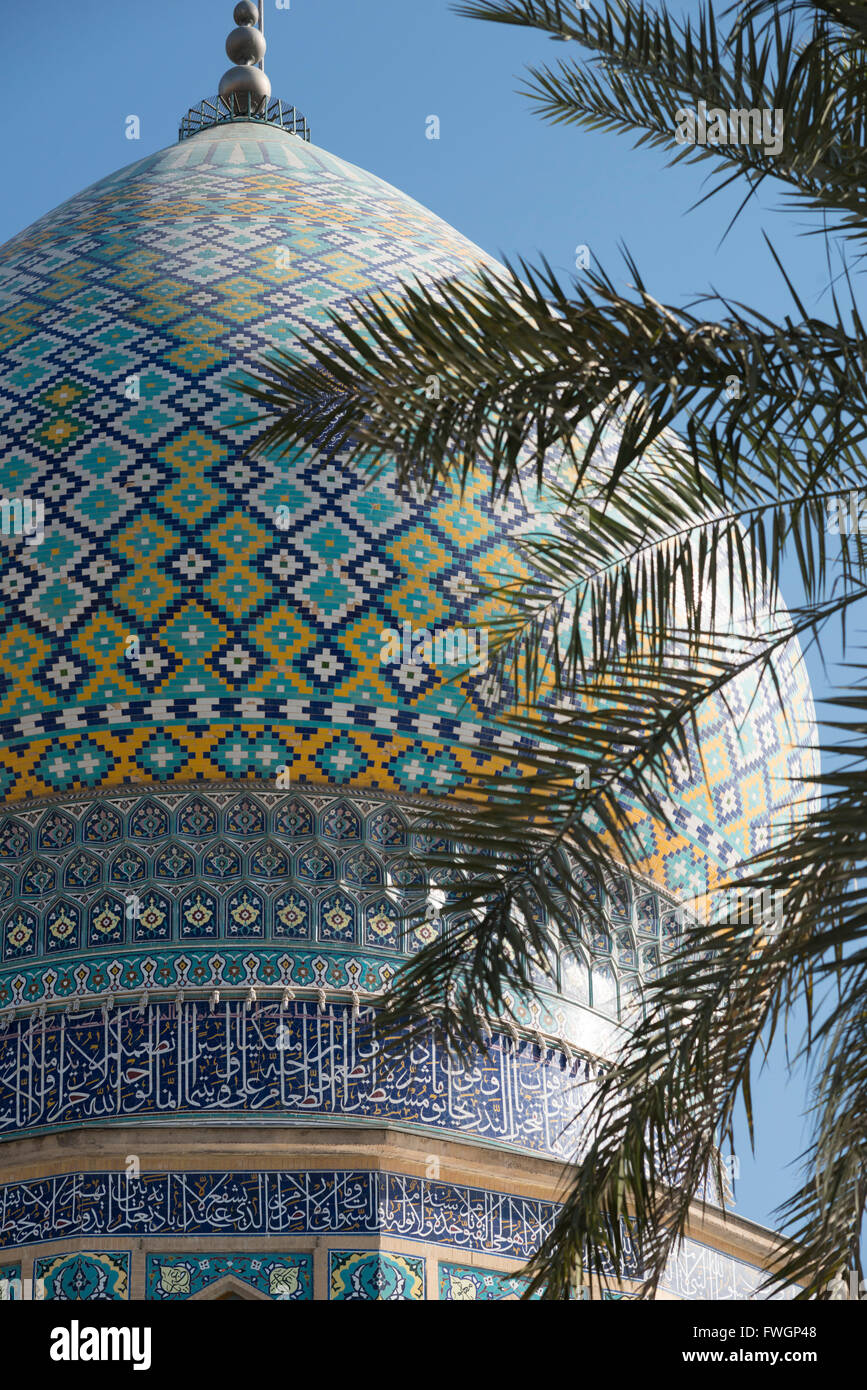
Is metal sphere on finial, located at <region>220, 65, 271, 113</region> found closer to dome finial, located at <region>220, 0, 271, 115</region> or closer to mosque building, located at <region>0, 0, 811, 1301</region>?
dome finial, located at <region>220, 0, 271, 115</region>

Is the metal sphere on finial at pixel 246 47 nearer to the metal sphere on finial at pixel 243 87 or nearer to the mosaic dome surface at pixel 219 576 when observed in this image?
the metal sphere on finial at pixel 243 87

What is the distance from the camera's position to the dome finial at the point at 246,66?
10523 mm

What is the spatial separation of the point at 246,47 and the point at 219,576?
158 inches

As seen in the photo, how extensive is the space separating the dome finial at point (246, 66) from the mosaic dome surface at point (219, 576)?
Result: 76.8 inches

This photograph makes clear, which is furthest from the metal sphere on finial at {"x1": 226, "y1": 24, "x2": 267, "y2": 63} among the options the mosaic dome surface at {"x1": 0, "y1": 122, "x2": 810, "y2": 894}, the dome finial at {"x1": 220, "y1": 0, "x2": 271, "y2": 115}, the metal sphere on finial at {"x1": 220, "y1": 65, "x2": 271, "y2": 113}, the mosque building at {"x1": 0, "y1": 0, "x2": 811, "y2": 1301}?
the mosque building at {"x1": 0, "y1": 0, "x2": 811, "y2": 1301}

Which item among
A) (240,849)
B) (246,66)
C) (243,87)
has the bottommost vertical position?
(240,849)

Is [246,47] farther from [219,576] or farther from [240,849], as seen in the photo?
[240,849]

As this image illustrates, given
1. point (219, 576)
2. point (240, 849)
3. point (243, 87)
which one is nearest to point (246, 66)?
point (243, 87)

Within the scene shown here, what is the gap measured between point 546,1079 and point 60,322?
3.25 metres

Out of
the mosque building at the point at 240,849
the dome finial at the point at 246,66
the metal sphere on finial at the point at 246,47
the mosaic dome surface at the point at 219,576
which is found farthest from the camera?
the metal sphere on finial at the point at 246,47

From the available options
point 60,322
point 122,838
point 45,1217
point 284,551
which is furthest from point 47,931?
point 60,322

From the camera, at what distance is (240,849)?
7500 mm

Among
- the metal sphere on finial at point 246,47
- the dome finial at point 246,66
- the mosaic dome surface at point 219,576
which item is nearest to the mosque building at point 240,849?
the mosaic dome surface at point 219,576
